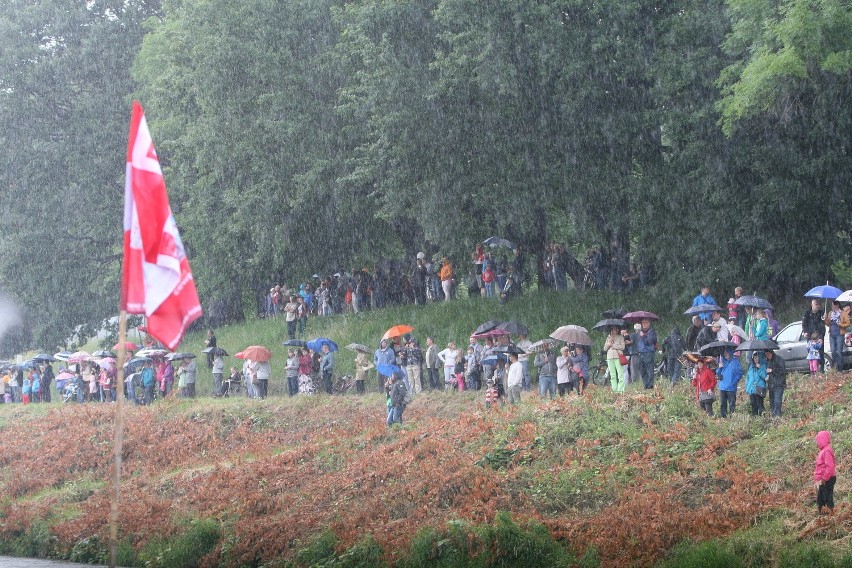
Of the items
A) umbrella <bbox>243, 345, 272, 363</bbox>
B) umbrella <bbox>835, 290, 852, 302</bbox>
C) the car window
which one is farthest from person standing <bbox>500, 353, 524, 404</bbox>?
umbrella <bbox>243, 345, 272, 363</bbox>

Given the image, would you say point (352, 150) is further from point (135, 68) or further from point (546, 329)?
point (135, 68)

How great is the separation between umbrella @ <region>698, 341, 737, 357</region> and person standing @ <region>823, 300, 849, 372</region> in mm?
3142

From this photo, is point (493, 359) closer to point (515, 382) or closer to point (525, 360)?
point (525, 360)

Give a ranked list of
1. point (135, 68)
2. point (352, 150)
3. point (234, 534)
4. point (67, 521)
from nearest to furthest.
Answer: point (234, 534) < point (67, 521) < point (352, 150) < point (135, 68)

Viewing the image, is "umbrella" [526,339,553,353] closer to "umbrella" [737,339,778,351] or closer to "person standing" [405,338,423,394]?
Answer: "person standing" [405,338,423,394]

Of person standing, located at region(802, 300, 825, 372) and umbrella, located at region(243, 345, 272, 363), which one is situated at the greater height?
person standing, located at region(802, 300, 825, 372)

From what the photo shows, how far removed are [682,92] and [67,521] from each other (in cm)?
2108

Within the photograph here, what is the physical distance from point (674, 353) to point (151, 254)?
1844cm

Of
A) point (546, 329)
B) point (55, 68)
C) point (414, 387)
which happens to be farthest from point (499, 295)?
point (55, 68)

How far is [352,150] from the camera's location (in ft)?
150

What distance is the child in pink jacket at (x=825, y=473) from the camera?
17.4 metres

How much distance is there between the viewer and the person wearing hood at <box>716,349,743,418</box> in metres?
23.9

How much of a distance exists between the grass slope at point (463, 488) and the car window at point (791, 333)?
258 cm

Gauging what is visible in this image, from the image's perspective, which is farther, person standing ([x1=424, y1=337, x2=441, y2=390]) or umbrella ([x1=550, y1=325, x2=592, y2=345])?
person standing ([x1=424, y1=337, x2=441, y2=390])
